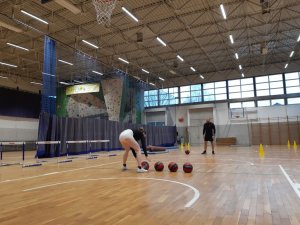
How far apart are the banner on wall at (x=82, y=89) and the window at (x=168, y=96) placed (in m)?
9.23

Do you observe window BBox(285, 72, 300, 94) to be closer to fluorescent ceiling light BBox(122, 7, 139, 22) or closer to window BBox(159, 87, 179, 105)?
window BBox(159, 87, 179, 105)

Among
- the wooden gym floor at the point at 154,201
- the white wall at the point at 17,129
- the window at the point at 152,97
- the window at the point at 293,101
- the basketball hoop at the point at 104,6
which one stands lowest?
the wooden gym floor at the point at 154,201

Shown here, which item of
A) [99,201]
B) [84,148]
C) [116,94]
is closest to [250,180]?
[99,201]

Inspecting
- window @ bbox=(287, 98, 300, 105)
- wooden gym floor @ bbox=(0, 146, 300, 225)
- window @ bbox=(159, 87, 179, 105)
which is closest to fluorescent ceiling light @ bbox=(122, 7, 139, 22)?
wooden gym floor @ bbox=(0, 146, 300, 225)

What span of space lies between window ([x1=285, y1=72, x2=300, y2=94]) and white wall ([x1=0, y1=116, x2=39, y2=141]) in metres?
25.8

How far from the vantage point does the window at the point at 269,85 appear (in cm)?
2641

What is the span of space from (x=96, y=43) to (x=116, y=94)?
16.9 ft

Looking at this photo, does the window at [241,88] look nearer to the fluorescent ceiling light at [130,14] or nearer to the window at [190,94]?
the window at [190,94]

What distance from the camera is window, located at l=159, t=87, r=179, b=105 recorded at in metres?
31.0

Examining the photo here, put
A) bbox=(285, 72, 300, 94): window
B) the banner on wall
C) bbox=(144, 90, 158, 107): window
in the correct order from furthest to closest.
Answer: bbox=(144, 90, 158, 107): window
bbox=(285, 72, 300, 94): window
the banner on wall

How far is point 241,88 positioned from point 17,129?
75.2ft

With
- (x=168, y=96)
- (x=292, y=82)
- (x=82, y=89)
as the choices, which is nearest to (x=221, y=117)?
(x=168, y=96)

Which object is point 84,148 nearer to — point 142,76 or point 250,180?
point 250,180

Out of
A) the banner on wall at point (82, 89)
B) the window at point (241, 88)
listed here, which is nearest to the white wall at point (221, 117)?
the window at point (241, 88)
